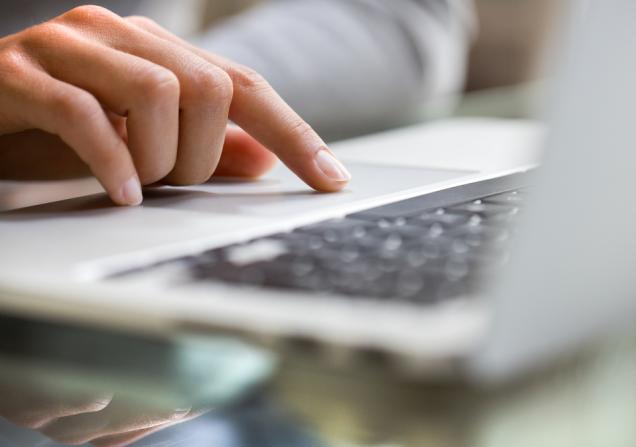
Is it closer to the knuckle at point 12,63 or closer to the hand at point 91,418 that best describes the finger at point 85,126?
the knuckle at point 12,63

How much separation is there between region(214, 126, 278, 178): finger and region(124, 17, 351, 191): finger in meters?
0.04

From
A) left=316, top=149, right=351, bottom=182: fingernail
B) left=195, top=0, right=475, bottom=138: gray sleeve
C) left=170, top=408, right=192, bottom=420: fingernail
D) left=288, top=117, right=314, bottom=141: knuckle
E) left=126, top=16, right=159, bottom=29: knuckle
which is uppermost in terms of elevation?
left=126, top=16, right=159, bottom=29: knuckle

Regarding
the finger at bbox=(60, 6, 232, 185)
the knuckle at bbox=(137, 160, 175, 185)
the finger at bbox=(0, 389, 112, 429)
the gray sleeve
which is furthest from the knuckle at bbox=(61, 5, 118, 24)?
the gray sleeve

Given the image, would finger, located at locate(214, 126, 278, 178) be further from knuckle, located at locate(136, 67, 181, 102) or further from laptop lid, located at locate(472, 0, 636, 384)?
laptop lid, located at locate(472, 0, 636, 384)

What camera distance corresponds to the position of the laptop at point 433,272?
0.22 meters

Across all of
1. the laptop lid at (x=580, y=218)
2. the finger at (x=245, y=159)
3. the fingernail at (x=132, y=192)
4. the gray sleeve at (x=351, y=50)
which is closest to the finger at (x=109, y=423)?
the laptop lid at (x=580, y=218)

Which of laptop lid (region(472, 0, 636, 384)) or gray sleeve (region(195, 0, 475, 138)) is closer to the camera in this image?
laptop lid (region(472, 0, 636, 384))

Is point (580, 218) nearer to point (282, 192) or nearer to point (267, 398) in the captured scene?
point (267, 398)

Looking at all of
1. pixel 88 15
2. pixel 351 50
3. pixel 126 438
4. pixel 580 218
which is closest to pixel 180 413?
pixel 126 438

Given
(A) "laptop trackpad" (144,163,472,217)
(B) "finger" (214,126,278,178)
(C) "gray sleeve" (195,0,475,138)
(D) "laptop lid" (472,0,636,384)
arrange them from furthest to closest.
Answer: (C) "gray sleeve" (195,0,475,138), (B) "finger" (214,126,278,178), (A) "laptop trackpad" (144,163,472,217), (D) "laptop lid" (472,0,636,384)

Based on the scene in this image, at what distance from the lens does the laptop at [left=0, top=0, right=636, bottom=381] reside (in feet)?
0.73

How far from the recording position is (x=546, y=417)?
26cm

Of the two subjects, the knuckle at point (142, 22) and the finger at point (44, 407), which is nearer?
the finger at point (44, 407)

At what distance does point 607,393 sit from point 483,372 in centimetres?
9
